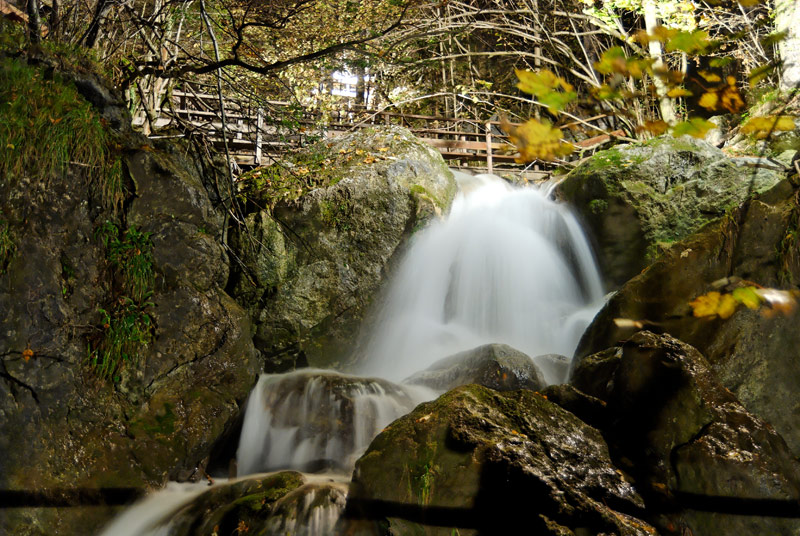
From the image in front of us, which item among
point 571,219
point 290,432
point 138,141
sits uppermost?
point 138,141

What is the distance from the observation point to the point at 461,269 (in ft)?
27.8

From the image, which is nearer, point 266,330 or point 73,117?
point 73,117

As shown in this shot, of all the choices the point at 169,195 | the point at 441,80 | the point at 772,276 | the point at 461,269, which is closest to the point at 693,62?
the point at 441,80

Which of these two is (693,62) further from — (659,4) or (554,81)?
(554,81)

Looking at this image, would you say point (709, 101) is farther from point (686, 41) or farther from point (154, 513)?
point (154, 513)

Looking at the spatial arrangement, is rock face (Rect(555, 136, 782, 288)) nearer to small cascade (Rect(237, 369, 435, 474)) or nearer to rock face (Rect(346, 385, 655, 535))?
small cascade (Rect(237, 369, 435, 474))

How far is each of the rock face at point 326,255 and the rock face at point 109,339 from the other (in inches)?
48.2

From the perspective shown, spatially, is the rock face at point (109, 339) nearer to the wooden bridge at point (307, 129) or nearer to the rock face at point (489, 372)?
the wooden bridge at point (307, 129)

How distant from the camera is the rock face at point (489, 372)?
538cm

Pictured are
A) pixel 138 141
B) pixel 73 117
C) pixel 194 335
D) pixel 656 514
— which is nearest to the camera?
pixel 656 514

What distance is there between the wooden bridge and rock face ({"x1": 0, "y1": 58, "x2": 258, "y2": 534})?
1.66 m

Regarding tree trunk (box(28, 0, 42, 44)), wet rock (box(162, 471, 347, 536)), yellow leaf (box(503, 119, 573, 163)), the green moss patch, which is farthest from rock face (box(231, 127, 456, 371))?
yellow leaf (box(503, 119, 573, 163))

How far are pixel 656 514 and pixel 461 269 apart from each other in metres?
5.53

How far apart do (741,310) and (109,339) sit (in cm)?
564
